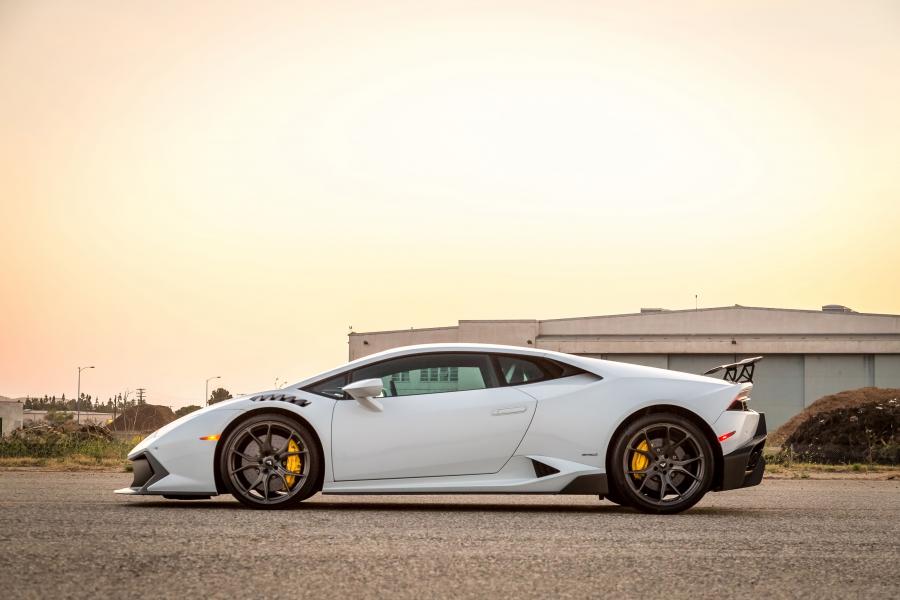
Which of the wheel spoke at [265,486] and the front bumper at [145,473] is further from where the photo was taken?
the front bumper at [145,473]

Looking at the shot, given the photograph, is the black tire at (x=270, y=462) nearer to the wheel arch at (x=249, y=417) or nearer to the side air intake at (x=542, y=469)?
the wheel arch at (x=249, y=417)

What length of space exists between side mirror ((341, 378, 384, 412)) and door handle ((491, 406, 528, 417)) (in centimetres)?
88

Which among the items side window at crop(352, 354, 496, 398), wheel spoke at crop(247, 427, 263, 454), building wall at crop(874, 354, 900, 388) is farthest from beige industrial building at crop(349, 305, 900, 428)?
wheel spoke at crop(247, 427, 263, 454)

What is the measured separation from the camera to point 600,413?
8242 mm

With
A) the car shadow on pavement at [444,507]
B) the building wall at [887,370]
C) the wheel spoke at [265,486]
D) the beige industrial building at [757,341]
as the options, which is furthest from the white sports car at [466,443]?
the building wall at [887,370]

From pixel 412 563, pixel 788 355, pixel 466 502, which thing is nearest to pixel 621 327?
pixel 788 355

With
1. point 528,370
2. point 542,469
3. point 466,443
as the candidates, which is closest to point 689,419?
point 542,469

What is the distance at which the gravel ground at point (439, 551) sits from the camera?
443 cm

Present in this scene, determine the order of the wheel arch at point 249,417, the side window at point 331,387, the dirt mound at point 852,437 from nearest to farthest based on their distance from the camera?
the wheel arch at point 249,417
the side window at point 331,387
the dirt mound at point 852,437

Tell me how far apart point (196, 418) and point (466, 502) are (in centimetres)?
246

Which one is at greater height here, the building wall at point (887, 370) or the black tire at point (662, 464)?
the building wall at point (887, 370)

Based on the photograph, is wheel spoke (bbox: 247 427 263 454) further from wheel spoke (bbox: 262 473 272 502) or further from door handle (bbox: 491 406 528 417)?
door handle (bbox: 491 406 528 417)

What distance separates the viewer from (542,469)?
26.8 ft

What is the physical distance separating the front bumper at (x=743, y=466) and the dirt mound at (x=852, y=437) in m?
11.1
